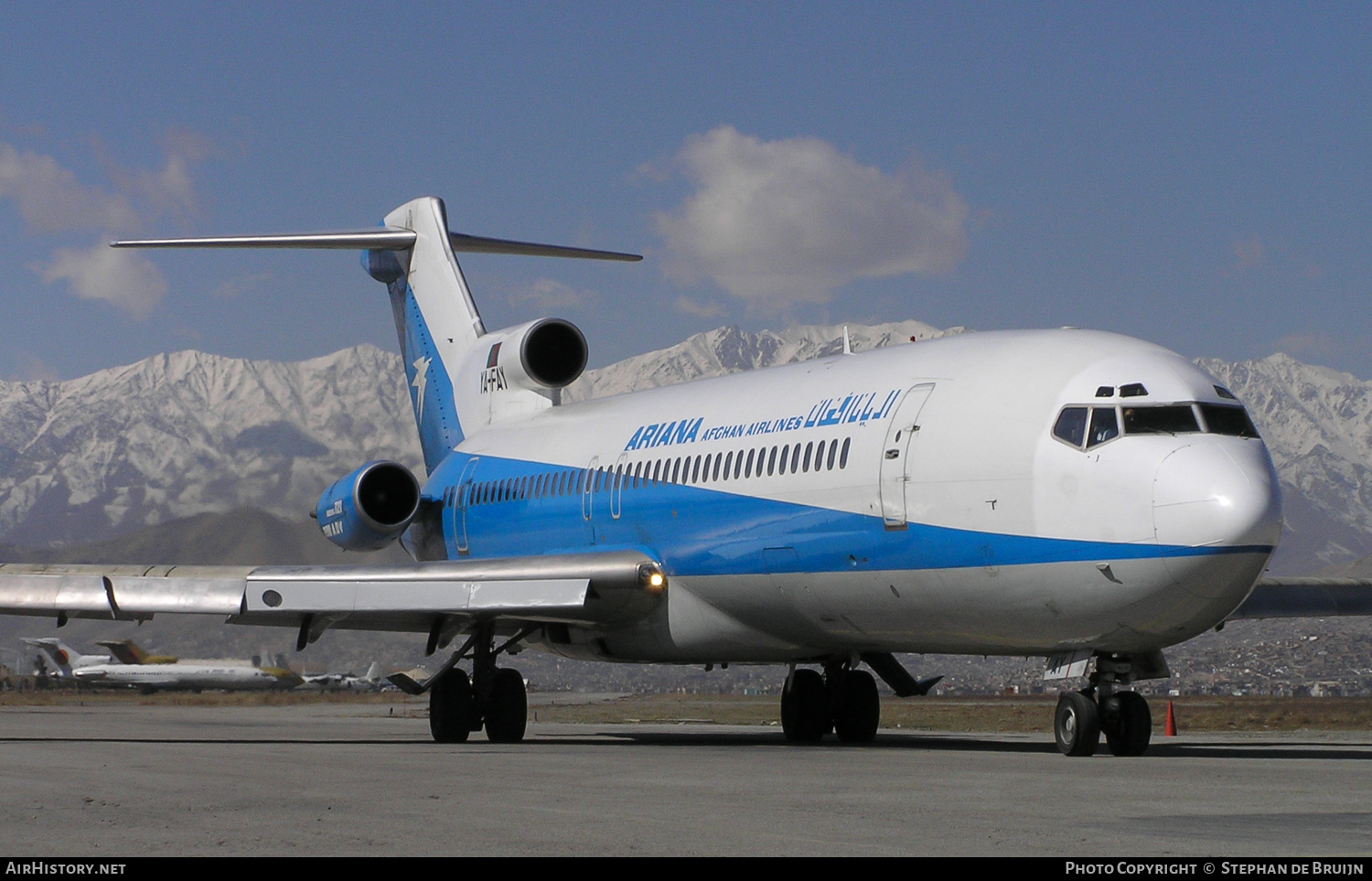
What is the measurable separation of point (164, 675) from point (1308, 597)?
263 ft

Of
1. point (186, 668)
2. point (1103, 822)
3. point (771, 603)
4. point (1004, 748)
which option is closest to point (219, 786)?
point (1103, 822)

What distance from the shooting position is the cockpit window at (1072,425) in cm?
1647

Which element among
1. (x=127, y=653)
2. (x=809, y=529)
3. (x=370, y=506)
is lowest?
(x=809, y=529)

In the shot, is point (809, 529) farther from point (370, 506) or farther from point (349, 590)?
point (370, 506)

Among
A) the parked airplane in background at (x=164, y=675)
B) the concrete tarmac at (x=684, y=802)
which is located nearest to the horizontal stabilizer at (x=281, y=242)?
the concrete tarmac at (x=684, y=802)

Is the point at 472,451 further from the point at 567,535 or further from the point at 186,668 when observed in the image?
the point at 186,668

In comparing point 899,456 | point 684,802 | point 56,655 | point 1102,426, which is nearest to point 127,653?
point 56,655

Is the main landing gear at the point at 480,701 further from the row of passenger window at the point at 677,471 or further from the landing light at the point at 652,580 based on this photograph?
the row of passenger window at the point at 677,471

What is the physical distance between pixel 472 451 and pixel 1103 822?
19.7 metres

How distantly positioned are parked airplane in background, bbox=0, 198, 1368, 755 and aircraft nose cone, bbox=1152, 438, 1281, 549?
2 cm

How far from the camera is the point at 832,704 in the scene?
75.4 feet

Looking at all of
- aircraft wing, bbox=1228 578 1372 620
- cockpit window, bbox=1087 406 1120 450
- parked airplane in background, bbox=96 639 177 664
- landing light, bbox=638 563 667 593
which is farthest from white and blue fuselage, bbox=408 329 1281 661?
parked airplane in background, bbox=96 639 177 664

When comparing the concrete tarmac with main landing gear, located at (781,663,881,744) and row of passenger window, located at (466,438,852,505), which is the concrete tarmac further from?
row of passenger window, located at (466,438,852,505)

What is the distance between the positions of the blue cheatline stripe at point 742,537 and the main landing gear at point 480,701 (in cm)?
212
